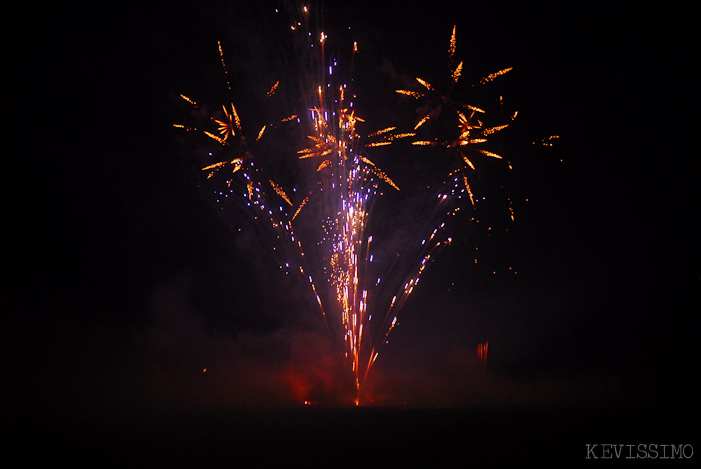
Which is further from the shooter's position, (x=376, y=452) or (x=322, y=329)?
(x=322, y=329)

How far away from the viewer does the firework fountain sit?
22.2ft

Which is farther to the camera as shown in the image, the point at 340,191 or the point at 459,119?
the point at 340,191

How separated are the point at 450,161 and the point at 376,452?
5.42m

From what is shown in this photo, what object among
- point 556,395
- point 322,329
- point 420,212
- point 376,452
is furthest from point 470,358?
point 376,452

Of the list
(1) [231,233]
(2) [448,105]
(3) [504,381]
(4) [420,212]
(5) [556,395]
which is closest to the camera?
(2) [448,105]

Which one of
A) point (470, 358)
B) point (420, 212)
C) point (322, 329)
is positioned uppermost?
point (420, 212)

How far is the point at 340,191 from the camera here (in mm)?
7641

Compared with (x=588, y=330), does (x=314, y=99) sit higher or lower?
higher

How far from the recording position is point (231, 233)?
9.34 m

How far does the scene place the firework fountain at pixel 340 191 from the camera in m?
6.78

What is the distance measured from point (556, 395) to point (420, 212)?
4.98 metres

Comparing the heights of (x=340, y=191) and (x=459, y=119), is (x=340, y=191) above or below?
below

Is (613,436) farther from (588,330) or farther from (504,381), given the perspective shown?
(504,381)

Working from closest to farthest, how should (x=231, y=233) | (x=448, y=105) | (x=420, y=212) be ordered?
1. (x=448, y=105)
2. (x=420, y=212)
3. (x=231, y=233)
